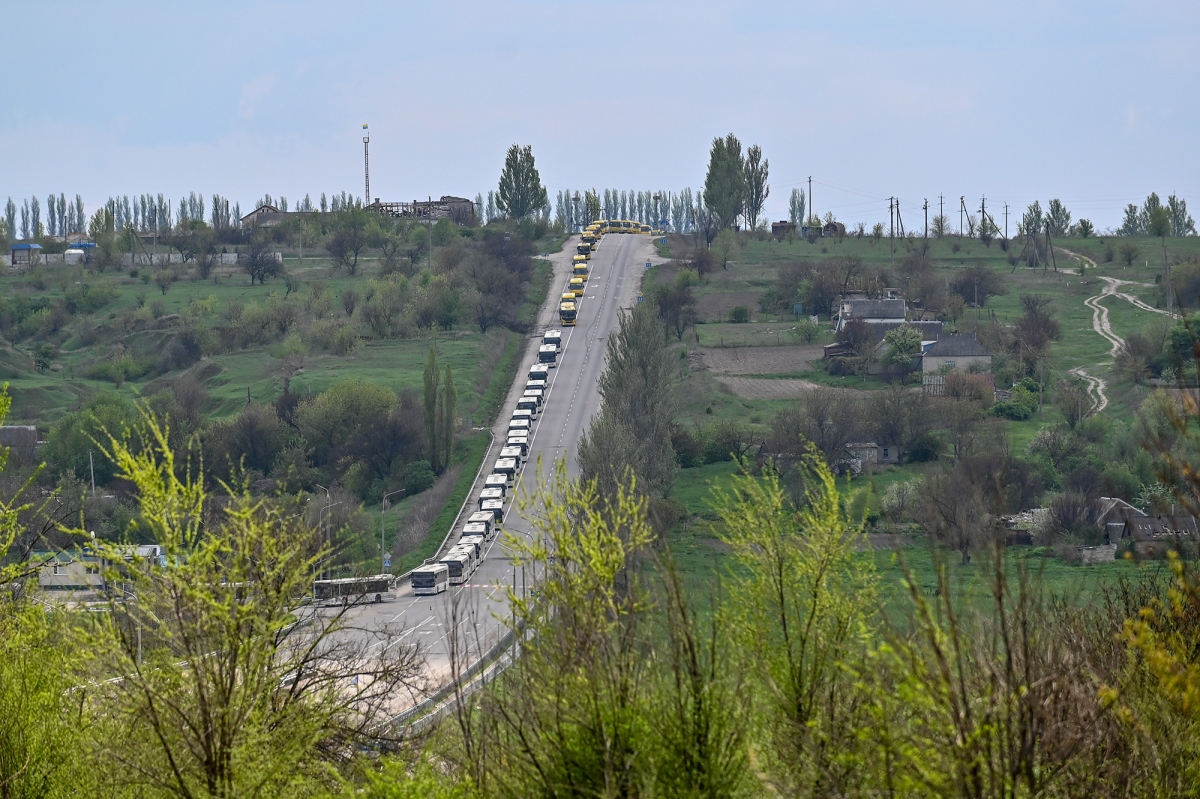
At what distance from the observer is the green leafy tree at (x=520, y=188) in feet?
313

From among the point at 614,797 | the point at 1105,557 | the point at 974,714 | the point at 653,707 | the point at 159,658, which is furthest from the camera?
the point at 1105,557

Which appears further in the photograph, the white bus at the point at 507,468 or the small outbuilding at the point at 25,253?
the small outbuilding at the point at 25,253

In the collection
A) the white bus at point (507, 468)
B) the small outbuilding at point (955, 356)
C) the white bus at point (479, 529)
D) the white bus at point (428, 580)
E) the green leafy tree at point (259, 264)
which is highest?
the green leafy tree at point (259, 264)

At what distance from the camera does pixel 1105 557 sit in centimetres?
3472

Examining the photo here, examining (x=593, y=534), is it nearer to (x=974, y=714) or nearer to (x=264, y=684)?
(x=264, y=684)

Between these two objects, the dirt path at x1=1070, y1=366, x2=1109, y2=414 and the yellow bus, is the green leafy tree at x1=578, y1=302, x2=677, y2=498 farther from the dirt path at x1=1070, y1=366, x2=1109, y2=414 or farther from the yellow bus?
the yellow bus

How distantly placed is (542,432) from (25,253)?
57.9 metres

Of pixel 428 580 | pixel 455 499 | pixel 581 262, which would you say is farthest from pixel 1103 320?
pixel 428 580

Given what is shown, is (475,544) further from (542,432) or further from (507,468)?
(542,432)

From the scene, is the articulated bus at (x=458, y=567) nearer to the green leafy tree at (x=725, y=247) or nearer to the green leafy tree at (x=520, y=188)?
the green leafy tree at (x=725, y=247)

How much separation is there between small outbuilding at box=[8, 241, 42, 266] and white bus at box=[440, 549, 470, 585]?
62255 millimetres

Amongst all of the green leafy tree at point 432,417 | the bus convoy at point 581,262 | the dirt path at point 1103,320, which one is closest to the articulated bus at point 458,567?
the green leafy tree at point 432,417

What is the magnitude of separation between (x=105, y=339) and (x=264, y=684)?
6421 cm

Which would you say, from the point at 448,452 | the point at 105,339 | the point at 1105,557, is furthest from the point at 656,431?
the point at 105,339
